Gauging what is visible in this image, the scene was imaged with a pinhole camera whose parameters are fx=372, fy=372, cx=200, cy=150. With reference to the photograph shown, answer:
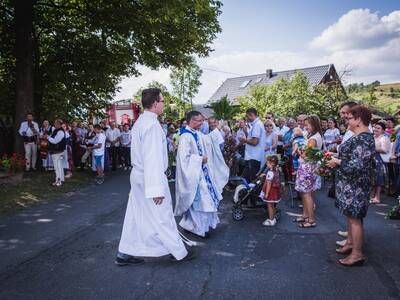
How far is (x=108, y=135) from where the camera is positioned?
622 inches

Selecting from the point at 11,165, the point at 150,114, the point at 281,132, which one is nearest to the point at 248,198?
the point at 150,114

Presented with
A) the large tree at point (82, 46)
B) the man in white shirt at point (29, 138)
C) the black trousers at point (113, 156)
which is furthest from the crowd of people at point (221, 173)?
the man in white shirt at point (29, 138)

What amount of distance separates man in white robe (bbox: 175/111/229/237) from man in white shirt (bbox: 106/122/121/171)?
10.1 m

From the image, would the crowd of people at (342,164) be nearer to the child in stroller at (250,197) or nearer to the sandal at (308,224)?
the sandal at (308,224)

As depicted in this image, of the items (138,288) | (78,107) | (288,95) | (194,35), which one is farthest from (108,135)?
(288,95)

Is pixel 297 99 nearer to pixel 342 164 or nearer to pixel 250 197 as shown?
pixel 250 197

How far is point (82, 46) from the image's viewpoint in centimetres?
1551

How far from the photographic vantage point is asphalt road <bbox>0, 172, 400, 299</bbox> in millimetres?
4051

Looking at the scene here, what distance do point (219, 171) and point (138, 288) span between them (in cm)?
347

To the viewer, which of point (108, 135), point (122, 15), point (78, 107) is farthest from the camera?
point (78, 107)

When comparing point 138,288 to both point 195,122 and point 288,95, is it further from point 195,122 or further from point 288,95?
point 288,95

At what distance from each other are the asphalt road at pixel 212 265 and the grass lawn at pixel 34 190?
1414mm

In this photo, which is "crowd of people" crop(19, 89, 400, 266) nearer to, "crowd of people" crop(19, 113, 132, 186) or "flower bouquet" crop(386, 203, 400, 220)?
"flower bouquet" crop(386, 203, 400, 220)

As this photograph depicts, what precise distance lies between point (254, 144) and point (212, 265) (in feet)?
13.2
